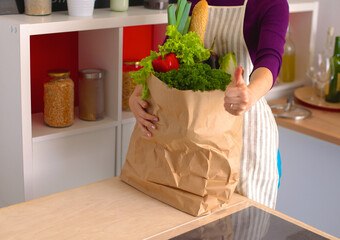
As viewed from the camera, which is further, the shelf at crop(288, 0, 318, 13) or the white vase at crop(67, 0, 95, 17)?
the shelf at crop(288, 0, 318, 13)

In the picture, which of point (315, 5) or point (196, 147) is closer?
point (196, 147)

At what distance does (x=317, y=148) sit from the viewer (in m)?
2.02

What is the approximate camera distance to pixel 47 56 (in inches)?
68.4

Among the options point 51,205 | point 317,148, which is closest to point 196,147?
point 51,205

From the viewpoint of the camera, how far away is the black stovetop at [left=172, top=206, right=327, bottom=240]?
1.12 meters

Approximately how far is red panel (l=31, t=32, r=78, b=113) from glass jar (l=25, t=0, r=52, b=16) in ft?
0.80

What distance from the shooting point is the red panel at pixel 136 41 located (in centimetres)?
194

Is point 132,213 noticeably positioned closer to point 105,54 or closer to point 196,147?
point 196,147

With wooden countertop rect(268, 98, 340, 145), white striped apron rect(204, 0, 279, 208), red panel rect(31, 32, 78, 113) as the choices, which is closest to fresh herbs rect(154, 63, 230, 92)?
white striped apron rect(204, 0, 279, 208)

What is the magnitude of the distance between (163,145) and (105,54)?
56 centimetres

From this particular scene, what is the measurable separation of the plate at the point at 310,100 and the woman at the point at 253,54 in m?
0.84

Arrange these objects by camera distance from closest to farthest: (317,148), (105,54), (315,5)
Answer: (105,54) → (317,148) → (315,5)

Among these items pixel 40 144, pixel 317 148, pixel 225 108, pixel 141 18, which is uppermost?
pixel 141 18

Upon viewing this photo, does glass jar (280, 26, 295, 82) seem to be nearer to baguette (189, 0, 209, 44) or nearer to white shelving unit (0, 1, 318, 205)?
white shelving unit (0, 1, 318, 205)
